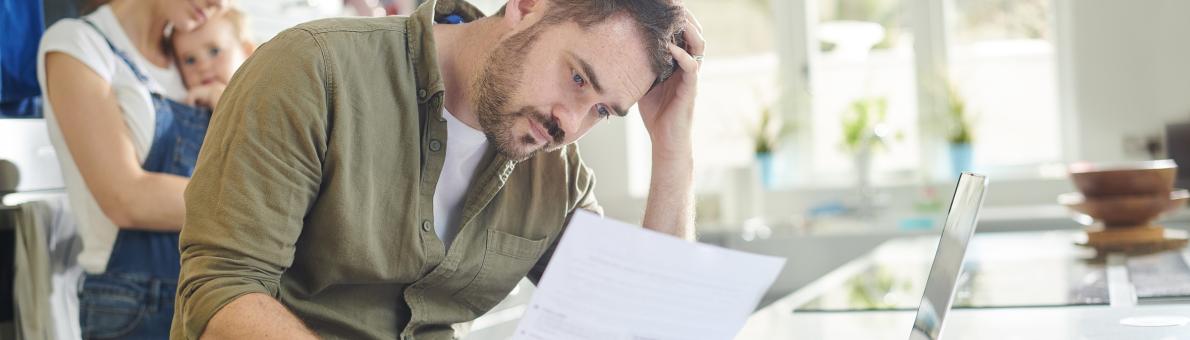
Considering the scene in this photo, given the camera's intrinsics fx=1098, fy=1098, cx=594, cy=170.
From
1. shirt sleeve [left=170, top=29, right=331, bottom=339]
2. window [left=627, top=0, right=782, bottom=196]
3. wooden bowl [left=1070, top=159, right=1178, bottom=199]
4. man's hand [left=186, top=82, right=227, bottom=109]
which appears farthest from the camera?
window [left=627, top=0, right=782, bottom=196]

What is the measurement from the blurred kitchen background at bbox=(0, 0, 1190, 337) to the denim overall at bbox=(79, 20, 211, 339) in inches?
82.1

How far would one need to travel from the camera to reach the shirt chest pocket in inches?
56.7

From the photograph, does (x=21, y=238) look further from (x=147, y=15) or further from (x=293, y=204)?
(x=293, y=204)

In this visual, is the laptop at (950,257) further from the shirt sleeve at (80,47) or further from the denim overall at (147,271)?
the shirt sleeve at (80,47)

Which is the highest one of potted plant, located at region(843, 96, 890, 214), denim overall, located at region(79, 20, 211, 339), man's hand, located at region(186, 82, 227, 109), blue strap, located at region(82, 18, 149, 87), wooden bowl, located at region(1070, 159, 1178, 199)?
blue strap, located at region(82, 18, 149, 87)

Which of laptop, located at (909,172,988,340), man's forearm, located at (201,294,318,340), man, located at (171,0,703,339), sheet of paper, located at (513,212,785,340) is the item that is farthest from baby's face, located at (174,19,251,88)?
laptop, located at (909,172,988,340)

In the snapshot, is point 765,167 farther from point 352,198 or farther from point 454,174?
point 352,198

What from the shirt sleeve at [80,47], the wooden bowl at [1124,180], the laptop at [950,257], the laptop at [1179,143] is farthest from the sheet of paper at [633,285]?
the laptop at [1179,143]

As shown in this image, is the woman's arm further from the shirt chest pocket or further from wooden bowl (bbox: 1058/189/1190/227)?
wooden bowl (bbox: 1058/189/1190/227)

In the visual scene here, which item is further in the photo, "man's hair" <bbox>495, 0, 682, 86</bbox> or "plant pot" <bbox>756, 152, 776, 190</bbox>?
"plant pot" <bbox>756, 152, 776, 190</bbox>

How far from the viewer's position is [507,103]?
4.42ft

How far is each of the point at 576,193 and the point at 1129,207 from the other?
1371 millimetres

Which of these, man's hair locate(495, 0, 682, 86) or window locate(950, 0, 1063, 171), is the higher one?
man's hair locate(495, 0, 682, 86)

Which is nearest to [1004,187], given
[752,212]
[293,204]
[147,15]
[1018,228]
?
[1018,228]
